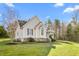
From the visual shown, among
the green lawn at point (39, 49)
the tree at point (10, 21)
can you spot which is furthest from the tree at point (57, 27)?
the tree at point (10, 21)

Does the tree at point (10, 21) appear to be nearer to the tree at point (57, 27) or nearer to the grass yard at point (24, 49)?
the grass yard at point (24, 49)

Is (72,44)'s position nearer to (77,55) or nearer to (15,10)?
(77,55)

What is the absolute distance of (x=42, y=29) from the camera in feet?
7.22

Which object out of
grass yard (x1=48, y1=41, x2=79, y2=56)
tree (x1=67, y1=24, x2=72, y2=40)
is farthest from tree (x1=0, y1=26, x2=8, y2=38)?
tree (x1=67, y1=24, x2=72, y2=40)

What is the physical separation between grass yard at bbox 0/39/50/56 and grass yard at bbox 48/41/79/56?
0.06m

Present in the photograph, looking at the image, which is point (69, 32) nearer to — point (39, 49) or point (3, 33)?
point (39, 49)

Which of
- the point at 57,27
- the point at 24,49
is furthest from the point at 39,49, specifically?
the point at 57,27

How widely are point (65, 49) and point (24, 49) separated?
0.32 metres

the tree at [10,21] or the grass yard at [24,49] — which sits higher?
the tree at [10,21]

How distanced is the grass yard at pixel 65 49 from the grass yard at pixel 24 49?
0.06m

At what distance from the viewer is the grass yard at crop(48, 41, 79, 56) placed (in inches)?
85.5

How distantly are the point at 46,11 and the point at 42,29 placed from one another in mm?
144

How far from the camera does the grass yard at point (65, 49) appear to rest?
2172 mm

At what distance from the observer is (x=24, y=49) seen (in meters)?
2.19
